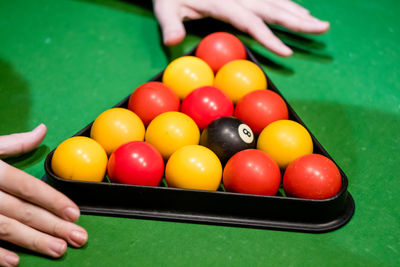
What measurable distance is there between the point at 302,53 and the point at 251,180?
1.05m

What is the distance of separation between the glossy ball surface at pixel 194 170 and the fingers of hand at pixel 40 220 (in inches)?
12.9

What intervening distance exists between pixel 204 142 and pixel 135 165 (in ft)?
0.93

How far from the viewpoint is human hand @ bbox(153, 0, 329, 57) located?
2104 millimetres

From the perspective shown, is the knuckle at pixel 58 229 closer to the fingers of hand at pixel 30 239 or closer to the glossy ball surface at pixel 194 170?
the fingers of hand at pixel 30 239

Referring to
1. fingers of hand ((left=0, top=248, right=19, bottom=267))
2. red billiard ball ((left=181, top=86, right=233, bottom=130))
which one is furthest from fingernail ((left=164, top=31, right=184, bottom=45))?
fingers of hand ((left=0, top=248, right=19, bottom=267))

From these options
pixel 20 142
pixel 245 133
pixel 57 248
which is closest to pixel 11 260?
pixel 57 248

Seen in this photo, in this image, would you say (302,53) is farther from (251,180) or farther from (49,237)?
(49,237)

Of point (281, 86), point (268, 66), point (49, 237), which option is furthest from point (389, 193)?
point (49, 237)

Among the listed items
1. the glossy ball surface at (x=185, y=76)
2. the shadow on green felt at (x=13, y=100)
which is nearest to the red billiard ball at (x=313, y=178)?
the glossy ball surface at (x=185, y=76)

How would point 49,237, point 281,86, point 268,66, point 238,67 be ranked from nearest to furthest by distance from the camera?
point 49,237 < point 238,67 < point 281,86 < point 268,66

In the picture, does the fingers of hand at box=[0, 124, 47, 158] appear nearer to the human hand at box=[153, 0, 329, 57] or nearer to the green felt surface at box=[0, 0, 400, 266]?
the green felt surface at box=[0, 0, 400, 266]

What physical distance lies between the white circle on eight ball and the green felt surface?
0.32 metres

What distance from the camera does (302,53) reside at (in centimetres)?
216

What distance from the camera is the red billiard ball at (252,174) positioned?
52.9 inches
